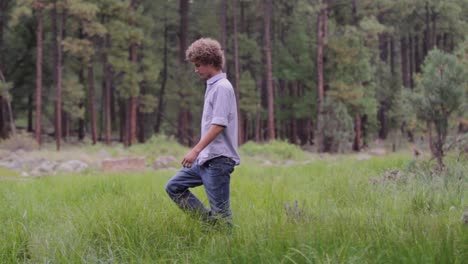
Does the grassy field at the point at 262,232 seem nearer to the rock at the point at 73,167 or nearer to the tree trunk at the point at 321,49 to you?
the rock at the point at 73,167

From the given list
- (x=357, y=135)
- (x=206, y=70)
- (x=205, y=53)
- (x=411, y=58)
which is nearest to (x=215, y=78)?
(x=206, y=70)

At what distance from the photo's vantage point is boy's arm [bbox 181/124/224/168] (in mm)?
3678

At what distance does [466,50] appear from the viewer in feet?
42.3

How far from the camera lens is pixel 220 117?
3.74 metres

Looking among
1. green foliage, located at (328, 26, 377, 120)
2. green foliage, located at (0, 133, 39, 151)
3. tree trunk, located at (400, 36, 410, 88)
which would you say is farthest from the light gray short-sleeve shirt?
tree trunk, located at (400, 36, 410, 88)

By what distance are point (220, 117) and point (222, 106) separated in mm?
92

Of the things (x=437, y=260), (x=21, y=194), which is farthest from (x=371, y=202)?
(x=21, y=194)

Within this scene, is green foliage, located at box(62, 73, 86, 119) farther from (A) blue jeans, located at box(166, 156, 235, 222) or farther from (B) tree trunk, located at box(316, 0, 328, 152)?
(A) blue jeans, located at box(166, 156, 235, 222)

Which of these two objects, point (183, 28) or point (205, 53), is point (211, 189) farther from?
point (183, 28)

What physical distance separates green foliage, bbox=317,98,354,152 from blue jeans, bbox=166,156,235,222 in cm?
2056

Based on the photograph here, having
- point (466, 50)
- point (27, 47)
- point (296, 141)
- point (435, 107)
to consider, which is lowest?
point (296, 141)

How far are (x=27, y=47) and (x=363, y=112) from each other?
20.2 metres

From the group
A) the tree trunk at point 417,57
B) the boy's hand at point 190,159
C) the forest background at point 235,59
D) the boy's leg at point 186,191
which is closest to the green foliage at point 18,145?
the forest background at point 235,59

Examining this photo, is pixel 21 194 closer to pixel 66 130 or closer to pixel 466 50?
pixel 466 50
